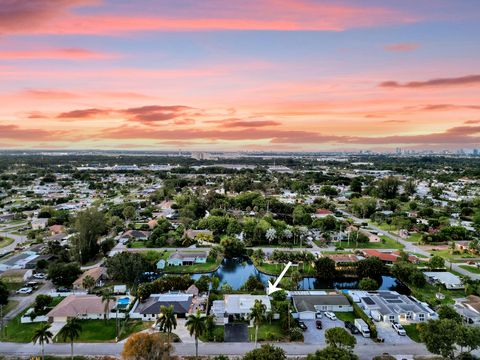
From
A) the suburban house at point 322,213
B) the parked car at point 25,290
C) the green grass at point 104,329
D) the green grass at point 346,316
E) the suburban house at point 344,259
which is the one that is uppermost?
the suburban house at point 322,213

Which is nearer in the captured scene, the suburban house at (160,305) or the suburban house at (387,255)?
the suburban house at (160,305)

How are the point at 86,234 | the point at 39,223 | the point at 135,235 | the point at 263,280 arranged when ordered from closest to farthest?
the point at 263,280 → the point at 86,234 → the point at 135,235 → the point at 39,223

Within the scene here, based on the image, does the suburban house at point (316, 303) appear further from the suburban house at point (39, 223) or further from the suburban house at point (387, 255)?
the suburban house at point (39, 223)

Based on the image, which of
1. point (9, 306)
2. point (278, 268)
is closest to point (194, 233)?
point (278, 268)

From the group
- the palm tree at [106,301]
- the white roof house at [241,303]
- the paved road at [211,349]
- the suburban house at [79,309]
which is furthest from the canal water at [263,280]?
the suburban house at [79,309]

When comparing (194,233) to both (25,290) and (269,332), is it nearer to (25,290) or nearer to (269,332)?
(25,290)

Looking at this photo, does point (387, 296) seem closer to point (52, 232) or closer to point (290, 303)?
point (290, 303)

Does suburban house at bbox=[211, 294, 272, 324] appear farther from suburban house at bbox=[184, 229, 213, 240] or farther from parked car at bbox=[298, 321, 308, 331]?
suburban house at bbox=[184, 229, 213, 240]

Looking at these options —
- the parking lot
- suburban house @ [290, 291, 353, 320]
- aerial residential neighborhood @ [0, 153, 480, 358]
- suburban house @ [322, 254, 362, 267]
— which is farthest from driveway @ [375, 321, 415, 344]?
suburban house @ [322, 254, 362, 267]
